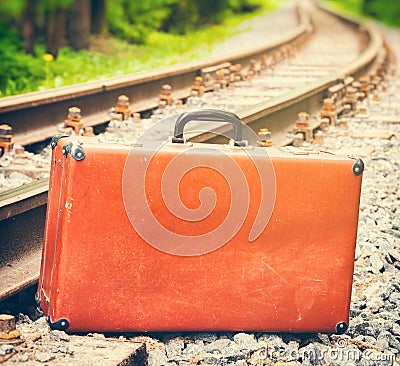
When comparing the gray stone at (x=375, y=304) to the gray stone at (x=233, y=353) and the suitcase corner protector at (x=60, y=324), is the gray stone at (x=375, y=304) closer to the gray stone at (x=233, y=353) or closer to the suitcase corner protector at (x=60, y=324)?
the gray stone at (x=233, y=353)

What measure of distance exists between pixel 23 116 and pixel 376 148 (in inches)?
111

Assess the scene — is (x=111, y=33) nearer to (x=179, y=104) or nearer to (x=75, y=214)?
(x=179, y=104)

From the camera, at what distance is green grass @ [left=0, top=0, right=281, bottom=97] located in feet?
32.5

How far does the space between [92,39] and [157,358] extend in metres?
14.6

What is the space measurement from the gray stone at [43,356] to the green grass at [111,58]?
5874 millimetres

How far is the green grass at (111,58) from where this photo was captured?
32.5 feet

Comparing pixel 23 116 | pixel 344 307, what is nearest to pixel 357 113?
pixel 23 116

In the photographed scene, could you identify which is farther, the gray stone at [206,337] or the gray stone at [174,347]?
the gray stone at [206,337]

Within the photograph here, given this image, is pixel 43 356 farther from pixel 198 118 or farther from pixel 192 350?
pixel 198 118

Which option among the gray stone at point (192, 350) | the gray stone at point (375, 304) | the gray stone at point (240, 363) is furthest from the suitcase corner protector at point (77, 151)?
the gray stone at point (375, 304)

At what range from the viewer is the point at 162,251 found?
122 inches

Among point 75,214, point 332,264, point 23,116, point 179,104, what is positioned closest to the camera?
point 75,214

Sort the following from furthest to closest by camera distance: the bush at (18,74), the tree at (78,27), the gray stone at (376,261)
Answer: the tree at (78,27)
the bush at (18,74)
the gray stone at (376,261)

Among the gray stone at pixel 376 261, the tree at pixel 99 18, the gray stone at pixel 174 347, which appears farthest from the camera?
the tree at pixel 99 18
